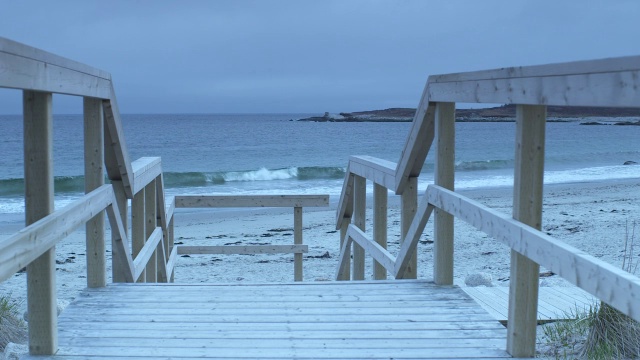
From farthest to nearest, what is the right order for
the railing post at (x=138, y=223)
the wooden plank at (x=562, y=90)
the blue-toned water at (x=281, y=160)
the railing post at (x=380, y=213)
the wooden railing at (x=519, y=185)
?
the blue-toned water at (x=281, y=160) → the railing post at (x=380, y=213) → the railing post at (x=138, y=223) → the wooden railing at (x=519, y=185) → the wooden plank at (x=562, y=90)

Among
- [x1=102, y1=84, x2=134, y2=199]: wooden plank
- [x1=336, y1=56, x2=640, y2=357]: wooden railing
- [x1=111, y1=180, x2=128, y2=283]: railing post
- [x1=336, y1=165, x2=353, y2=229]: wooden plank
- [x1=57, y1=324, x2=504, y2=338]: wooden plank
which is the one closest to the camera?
[x1=336, y1=56, x2=640, y2=357]: wooden railing

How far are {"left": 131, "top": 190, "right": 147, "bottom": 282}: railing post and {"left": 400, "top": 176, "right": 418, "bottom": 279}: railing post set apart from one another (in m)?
1.70

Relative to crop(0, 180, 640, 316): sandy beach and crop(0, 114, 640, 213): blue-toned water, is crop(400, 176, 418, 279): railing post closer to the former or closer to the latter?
crop(0, 180, 640, 316): sandy beach

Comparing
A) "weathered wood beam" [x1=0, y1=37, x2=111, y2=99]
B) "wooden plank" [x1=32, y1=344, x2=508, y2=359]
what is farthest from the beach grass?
"weathered wood beam" [x1=0, y1=37, x2=111, y2=99]

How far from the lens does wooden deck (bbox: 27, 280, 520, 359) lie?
3064 mm

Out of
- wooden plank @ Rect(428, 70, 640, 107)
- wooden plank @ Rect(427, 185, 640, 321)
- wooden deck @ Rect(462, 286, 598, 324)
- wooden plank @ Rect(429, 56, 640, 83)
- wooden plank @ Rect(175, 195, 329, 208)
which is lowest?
wooden deck @ Rect(462, 286, 598, 324)

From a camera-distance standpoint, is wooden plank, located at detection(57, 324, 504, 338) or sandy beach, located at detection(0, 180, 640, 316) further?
sandy beach, located at detection(0, 180, 640, 316)

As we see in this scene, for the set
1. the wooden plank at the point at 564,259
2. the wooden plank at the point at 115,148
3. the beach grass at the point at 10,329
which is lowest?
the beach grass at the point at 10,329

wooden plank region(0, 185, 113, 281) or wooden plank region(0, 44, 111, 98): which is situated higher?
wooden plank region(0, 44, 111, 98)

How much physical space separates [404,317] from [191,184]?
23.1 metres

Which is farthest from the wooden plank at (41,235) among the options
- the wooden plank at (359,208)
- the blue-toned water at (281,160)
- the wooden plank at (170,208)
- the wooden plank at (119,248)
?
the blue-toned water at (281,160)

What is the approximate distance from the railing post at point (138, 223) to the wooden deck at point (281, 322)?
56 cm

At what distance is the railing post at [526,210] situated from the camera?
2.70 meters

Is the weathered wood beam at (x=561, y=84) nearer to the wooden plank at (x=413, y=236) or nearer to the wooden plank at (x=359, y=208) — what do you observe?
the wooden plank at (x=413, y=236)
